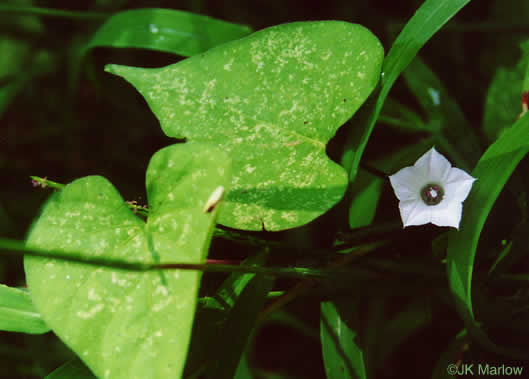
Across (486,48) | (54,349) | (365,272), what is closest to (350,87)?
(365,272)

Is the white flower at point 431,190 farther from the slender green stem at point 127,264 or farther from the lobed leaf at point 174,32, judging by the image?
the lobed leaf at point 174,32

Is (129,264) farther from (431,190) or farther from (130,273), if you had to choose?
(431,190)

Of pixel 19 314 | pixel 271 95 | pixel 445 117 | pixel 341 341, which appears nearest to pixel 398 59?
pixel 271 95

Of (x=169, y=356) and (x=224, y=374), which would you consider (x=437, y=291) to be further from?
(x=169, y=356)

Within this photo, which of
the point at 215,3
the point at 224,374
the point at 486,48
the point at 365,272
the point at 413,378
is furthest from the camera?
the point at 215,3

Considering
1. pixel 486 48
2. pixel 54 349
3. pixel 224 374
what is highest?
pixel 486 48
